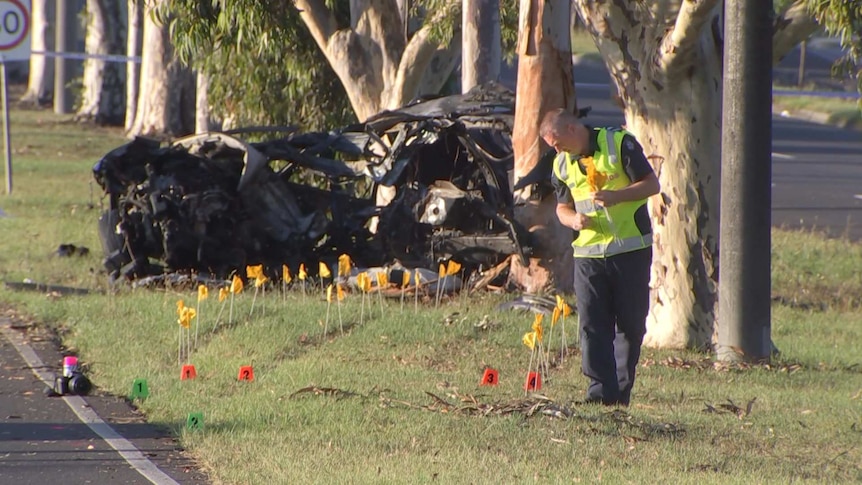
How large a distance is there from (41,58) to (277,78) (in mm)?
22968

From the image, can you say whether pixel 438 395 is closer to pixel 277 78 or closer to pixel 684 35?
pixel 684 35

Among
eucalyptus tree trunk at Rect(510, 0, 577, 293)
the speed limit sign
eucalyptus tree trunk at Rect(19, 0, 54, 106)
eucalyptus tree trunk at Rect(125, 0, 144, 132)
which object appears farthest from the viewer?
eucalyptus tree trunk at Rect(19, 0, 54, 106)

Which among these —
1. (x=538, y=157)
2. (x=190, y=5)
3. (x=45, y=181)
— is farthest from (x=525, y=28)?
(x=45, y=181)

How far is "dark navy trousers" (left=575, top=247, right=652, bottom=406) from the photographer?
7.27 metres

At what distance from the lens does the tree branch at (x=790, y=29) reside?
31.6 feet

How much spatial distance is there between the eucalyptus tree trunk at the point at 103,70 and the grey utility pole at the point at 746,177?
2525 cm

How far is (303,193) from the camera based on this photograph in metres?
12.7

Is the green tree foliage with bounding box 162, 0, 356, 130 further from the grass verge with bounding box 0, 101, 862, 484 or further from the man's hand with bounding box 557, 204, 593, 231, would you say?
the man's hand with bounding box 557, 204, 593, 231

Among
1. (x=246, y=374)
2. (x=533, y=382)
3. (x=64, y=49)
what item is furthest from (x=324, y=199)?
(x=64, y=49)

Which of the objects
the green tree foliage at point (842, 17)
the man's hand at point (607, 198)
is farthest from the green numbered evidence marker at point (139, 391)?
the green tree foliage at point (842, 17)

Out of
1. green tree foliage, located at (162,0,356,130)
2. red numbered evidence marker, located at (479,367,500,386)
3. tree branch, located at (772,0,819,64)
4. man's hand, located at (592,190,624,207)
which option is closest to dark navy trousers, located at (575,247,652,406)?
man's hand, located at (592,190,624,207)

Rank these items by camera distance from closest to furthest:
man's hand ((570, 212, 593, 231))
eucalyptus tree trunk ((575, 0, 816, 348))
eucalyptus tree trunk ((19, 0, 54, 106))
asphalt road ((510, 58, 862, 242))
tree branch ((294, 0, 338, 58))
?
1. man's hand ((570, 212, 593, 231))
2. eucalyptus tree trunk ((575, 0, 816, 348))
3. tree branch ((294, 0, 338, 58))
4. asphalt road ((510, 58, 862, 242))
5. eucalyptus tree trunk ((19, 0, 54, 106))

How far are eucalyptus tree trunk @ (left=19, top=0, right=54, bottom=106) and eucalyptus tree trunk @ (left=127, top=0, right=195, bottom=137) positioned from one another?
8.89m

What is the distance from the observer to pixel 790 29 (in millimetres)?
9703
